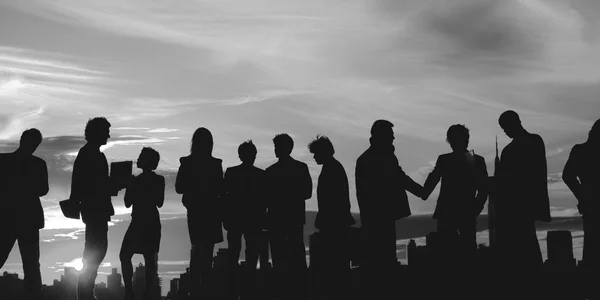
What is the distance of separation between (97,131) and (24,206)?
161 centimetres

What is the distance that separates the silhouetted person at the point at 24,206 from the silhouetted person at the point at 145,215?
1414 millimetres

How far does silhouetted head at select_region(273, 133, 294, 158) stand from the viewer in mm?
11992

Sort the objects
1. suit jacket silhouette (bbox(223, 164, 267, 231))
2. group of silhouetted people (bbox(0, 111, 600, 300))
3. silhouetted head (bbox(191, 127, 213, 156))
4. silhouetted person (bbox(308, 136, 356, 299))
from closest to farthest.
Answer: group of silhouetted people (bbox(0, 111, 600, 300)), silhouetted person (bbox(308, 136, 356, 299)), silhouetted head (bbox(191, 127, 213, 156)), suit jacket silhouette (bbox(223, 164, 267, 231))

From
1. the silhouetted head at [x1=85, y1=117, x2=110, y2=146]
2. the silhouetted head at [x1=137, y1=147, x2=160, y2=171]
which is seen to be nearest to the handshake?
the silhouetted head at [x1=137, y1=147, x2=160, y2=171]

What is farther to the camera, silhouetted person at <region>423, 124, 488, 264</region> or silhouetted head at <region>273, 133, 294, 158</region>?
silhouetted head at <region>273, 133, 294, 158</region>

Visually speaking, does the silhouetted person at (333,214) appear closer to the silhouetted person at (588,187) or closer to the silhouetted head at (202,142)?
the silhouetted head at (202,142)

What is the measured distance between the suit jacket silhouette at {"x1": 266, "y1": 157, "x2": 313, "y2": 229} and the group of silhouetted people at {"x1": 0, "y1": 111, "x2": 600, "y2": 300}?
0.02 metres

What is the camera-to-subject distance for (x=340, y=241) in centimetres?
1184

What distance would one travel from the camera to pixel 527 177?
10742mm

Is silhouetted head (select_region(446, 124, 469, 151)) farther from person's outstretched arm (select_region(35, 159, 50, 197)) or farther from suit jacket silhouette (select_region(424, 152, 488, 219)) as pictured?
person's outstretched arm (select_region(35, 159, 50, 197))

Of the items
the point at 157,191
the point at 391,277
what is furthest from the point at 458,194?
the point at 157,191

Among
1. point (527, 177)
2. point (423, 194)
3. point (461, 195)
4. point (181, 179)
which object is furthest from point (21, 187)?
point (527, 177)

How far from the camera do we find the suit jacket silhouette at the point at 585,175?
10.6 meters

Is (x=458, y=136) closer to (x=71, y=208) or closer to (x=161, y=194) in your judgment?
(x=161, y=194)
